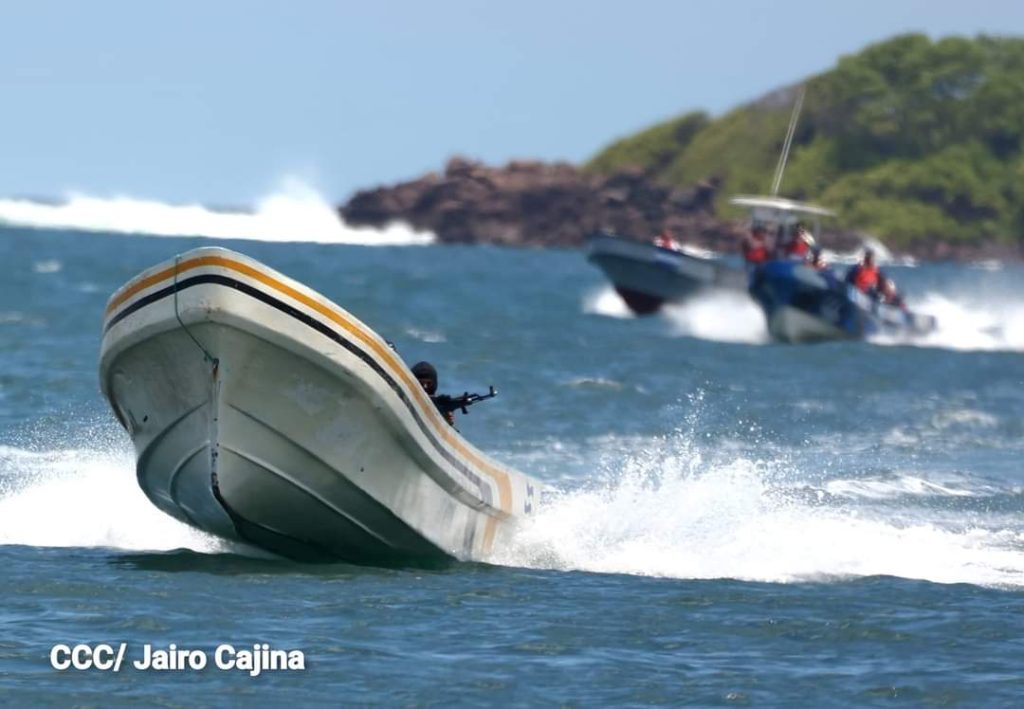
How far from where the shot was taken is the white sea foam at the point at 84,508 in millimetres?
16875

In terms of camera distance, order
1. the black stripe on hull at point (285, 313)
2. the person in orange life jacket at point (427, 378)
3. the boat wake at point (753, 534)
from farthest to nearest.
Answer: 1. the boat wake at point (753, 534)
2. the person in orange life jacket at point (427, 378)
3. the black stripe on hull at point (285, 313)

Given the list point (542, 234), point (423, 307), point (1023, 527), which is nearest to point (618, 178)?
point (542, 234)

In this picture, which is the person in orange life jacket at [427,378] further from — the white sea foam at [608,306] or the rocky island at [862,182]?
the rocky island at [862,182]

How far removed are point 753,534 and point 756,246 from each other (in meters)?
29.7

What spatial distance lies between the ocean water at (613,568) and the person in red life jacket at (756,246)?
11.7 m

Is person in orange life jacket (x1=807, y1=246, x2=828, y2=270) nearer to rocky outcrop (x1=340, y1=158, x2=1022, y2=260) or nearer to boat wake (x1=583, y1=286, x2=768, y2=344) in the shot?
boat wake (x1=583, y1=286, x2=768, y2=344)

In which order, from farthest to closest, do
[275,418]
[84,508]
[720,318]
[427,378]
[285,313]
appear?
[720,318]
[84,508]
[427,378]
[275,418]
[285,313]

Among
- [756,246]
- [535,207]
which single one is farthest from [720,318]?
[535,207]

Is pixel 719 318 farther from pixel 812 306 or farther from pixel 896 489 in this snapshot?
pixel 896 489

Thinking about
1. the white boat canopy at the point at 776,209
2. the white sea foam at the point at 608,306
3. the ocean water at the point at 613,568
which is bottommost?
the ocean water at the point at 613,568

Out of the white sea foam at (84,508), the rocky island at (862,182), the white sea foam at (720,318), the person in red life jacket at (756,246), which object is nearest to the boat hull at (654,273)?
the white sea foam at (720,318)

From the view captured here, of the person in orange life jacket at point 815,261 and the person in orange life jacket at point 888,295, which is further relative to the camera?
the person in orange life jacket at point 888,295

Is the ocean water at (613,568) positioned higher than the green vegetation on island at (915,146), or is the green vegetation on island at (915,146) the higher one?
the green vegetation on island at (915,146)

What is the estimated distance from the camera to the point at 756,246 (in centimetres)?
4706
